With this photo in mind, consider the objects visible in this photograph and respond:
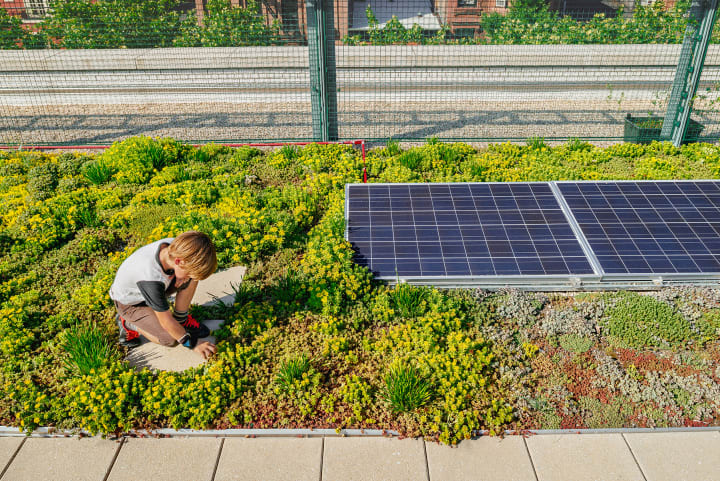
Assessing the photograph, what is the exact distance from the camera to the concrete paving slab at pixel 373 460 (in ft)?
12.3

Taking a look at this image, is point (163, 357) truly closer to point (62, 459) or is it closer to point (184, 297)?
point (184, 297)

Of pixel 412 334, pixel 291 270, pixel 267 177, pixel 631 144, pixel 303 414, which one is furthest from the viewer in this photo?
pixel 631 144

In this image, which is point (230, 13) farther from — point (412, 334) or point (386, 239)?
point (412, 334)

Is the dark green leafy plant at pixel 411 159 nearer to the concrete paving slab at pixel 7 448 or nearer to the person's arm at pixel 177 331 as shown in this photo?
the person's arm at pixel 177 331

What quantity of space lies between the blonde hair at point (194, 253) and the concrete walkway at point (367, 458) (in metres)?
1.41

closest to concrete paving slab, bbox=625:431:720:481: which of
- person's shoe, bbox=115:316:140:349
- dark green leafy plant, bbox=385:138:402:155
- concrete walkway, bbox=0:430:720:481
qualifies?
concrete walkway, bbox=0:430:720:481

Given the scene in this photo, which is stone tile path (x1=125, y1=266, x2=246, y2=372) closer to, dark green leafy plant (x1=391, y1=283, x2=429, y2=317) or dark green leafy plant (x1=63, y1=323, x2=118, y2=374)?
dark green leafy plant (x1=63, y1=323, x2=118, y2=374)

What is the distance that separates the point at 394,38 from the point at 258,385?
7690 millimetres

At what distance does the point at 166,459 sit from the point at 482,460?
2.51m

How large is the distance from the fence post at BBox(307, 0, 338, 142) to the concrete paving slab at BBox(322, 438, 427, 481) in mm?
6626

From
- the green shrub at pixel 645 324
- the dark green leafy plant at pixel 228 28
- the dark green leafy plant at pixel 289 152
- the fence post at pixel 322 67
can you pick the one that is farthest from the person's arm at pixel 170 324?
the dark green leafy plant at pixel 228 28

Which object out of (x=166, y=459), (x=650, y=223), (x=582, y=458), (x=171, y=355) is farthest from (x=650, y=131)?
(x=166, y=459)

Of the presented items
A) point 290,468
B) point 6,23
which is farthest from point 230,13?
point 290,468

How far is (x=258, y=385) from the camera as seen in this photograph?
4414 mm
